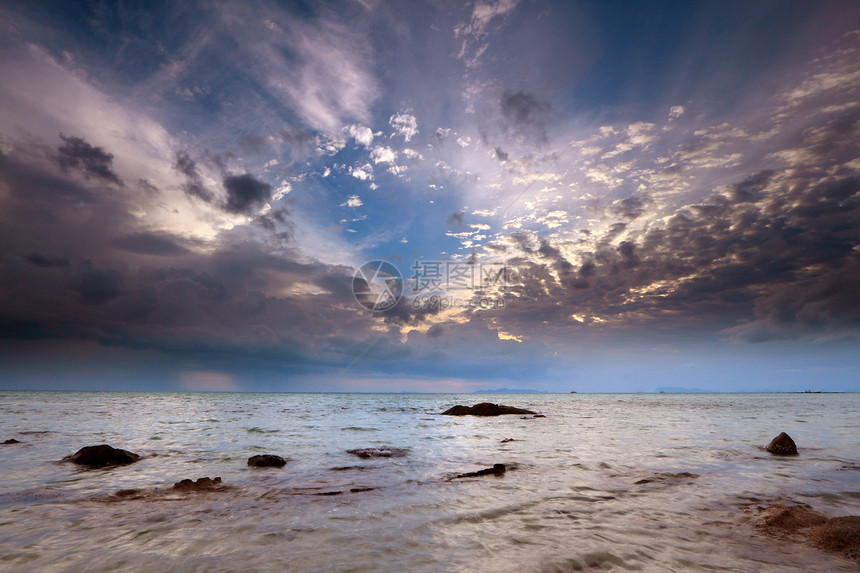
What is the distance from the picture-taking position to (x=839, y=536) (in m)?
5.93

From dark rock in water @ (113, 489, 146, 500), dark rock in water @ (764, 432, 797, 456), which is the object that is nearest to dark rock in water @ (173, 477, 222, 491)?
dark rock in water @ (113, 489, 146, 500)

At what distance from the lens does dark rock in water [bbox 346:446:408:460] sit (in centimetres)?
1508

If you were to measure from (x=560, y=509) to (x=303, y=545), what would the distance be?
5122 millimetres

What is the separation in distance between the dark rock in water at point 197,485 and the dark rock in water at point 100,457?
16.3 ft

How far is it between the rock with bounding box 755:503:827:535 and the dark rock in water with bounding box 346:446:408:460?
36.6 ft

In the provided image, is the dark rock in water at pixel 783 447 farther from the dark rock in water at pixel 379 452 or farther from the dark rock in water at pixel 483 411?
the dark rock in water at pixel 483 411

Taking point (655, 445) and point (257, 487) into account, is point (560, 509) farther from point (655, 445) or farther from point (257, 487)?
point (655, 445)

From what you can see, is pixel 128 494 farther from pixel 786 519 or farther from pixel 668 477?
pixel 668 477

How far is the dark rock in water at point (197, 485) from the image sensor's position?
9802mm

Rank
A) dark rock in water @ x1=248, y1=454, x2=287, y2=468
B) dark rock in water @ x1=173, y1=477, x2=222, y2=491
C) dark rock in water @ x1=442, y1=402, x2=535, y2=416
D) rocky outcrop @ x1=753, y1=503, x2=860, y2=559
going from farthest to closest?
dark rock in water @ x1=442, y1=402, x2=535, y2=416 < dark rock in water @ x1=248, y1=454, x2=287, y2=468 < dark rock in water @ x1=173, y1=477, x2=222, y2=491 < rocky outcrop @ x1=753, y1=503, x2=860, y2=559

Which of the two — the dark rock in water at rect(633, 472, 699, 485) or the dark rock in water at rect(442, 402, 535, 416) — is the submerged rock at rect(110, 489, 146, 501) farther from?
the dark rock in water at rect(442, 402, 535, 416)

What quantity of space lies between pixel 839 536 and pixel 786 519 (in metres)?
1.07

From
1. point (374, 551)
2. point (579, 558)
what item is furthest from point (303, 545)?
point (579, 558)

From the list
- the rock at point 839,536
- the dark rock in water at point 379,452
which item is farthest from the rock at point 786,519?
the dark rock in water at point 379,452
